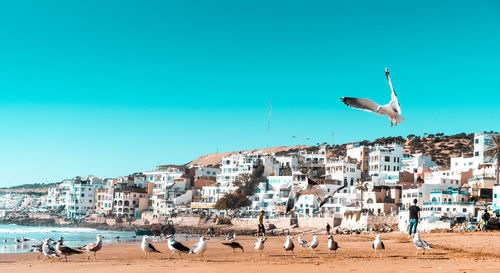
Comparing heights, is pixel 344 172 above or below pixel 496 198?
above

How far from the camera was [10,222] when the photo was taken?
11975 cm

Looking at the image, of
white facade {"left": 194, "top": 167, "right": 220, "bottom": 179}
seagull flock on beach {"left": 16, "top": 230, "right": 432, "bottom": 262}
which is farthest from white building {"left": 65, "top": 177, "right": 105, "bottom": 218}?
seagull flock on beach {"left": 16, "top": 230, "right": 432, "bottom": 262}

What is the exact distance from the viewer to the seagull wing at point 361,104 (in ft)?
48.7

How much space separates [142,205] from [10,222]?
37.1 meters

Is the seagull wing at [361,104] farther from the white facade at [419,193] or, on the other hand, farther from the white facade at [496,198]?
the white facade at [419,193]

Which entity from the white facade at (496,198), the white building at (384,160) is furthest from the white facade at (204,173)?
the white facade at (496,198)

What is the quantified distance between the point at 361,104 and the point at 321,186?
26085mm

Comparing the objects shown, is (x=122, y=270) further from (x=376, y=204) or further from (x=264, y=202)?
(x=264, y=202)

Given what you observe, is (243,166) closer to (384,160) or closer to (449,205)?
(384,160)

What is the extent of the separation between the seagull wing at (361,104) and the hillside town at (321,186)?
25931 millimetres

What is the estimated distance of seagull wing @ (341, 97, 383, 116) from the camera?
14851 millimetres

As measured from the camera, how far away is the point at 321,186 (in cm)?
4078

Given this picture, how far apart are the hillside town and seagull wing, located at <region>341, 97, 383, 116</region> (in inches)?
1021

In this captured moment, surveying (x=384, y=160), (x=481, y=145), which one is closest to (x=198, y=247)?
(x=481, y=145)
